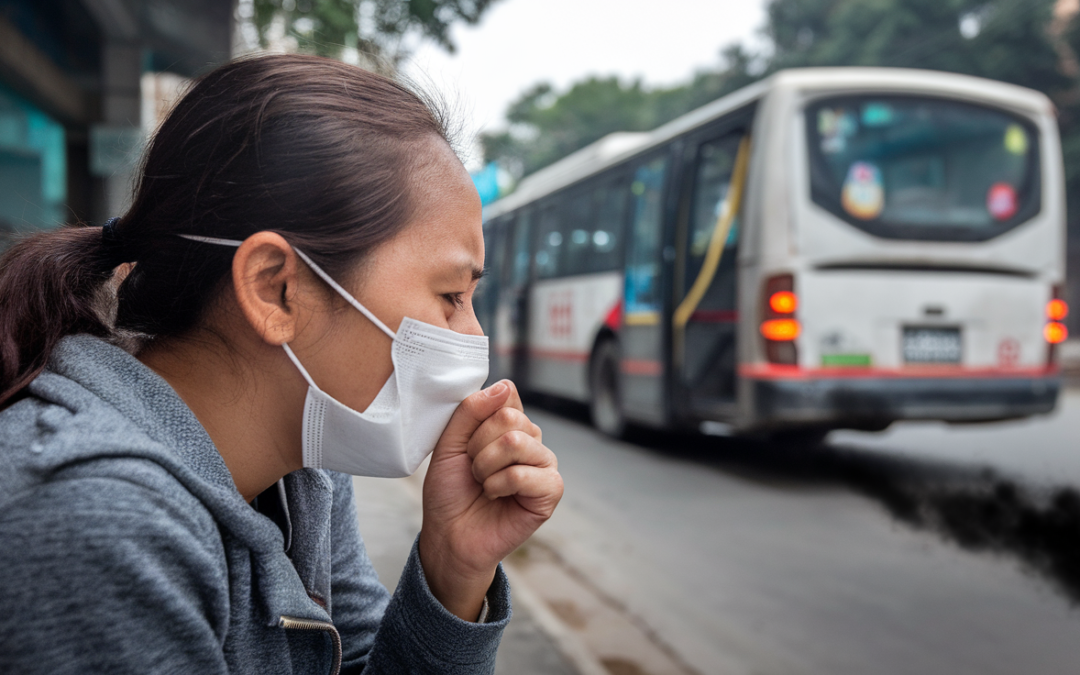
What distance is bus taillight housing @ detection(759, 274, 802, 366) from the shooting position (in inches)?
232

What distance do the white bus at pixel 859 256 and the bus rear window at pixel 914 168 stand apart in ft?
0.04

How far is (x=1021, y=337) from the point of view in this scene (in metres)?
6.39

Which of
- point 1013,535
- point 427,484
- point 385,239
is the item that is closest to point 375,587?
point 427,484

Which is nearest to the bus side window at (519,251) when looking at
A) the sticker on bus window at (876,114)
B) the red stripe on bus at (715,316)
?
the red stripe on bus at (715,316)

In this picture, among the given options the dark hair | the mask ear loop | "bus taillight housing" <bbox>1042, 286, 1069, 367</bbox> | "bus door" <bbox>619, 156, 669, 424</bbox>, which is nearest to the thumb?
the mask ear loop

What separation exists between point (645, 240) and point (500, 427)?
6589mm

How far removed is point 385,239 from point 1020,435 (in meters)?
9.31

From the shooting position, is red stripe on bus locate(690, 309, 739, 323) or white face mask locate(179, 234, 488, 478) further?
red stripe on bus locate(690, 309, 739, 323)

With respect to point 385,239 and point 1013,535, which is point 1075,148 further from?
point 385,239

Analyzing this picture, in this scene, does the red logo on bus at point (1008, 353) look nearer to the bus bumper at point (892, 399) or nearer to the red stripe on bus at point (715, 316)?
the bus bumper at point (892, 399)

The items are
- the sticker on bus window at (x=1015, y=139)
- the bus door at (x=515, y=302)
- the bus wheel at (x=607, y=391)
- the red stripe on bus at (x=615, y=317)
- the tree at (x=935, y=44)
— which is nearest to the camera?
the sticker on bus window at (x=1015, y=139)

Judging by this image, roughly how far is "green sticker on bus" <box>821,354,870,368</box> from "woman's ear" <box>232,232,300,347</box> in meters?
5.20

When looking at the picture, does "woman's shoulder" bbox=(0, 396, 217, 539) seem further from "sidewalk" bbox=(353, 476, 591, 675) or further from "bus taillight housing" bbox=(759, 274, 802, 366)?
"bus taillight housing" bbox=(759, 274, 802, 366)

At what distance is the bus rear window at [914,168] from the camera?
617 centimetres
